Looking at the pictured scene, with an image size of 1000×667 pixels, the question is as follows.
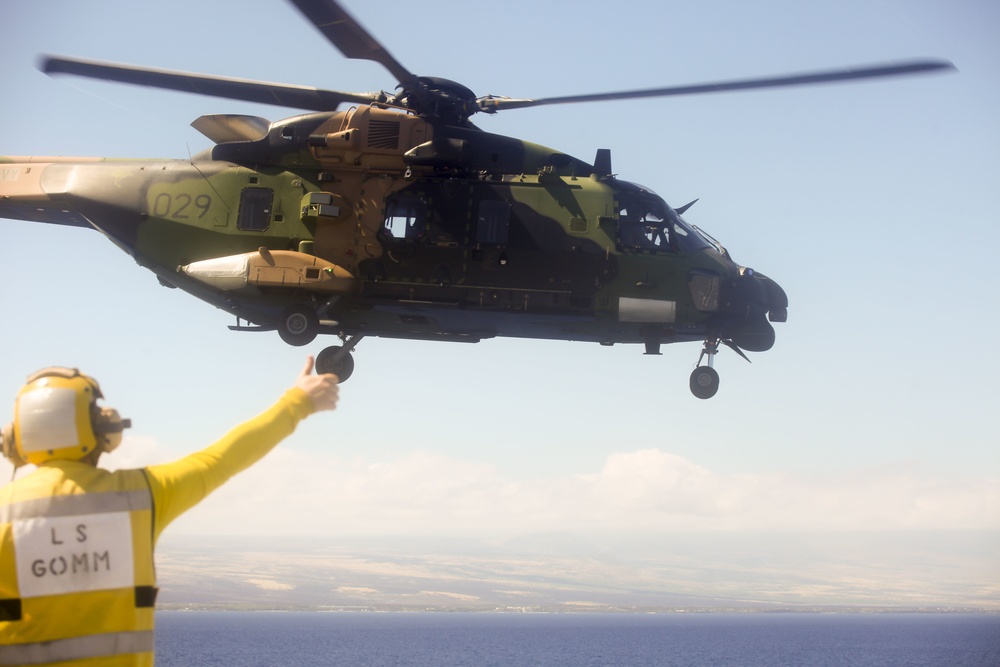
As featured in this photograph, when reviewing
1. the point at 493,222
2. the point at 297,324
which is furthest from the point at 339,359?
the point at 493,222

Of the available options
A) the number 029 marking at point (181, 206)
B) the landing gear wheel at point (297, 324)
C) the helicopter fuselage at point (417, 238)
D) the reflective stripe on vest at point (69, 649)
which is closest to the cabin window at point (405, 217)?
the helicopter fuselage at point (417, 238)

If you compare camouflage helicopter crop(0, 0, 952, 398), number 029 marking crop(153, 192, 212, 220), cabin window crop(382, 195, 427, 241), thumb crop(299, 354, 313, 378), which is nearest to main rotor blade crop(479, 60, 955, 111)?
camouflage helicopter crop(0, 0, 952, 398)

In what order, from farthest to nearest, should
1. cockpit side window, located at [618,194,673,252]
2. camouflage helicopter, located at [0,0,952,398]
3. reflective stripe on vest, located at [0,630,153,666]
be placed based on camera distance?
cockpit side window, located at [618,194,673,252], camouflage helicopter, located at [0,0,952,398], reflective stripe on vest, located at [0,630,153,666]

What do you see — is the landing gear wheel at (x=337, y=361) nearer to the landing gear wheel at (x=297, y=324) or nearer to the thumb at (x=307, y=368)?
the landing gear wheel at (x=297, y=324)

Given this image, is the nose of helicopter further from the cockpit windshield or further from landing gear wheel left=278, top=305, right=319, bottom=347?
landing gear wheel left=278, top=305, right=319, bottom=347

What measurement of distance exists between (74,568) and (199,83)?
14693 millimetres

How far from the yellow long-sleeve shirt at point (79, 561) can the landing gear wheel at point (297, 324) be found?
13477 millimetres

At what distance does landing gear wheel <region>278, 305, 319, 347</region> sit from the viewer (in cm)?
1816

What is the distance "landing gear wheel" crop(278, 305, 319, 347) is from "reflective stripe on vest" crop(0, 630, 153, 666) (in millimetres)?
13753

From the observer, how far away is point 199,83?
17844mm

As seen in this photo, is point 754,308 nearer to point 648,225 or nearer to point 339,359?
point 648,225

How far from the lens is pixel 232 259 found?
59.6 feet

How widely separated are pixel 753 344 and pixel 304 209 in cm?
840

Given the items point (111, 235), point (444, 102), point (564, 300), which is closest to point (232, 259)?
point (111, 235)
